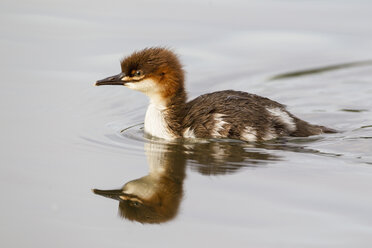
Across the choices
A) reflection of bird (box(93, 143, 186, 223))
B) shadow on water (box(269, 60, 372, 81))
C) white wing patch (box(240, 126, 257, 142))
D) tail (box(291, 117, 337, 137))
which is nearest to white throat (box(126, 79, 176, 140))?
reflection of bird (box(93, 143, 186, 223))

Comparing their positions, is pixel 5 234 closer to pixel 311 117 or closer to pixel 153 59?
pixel 153 59

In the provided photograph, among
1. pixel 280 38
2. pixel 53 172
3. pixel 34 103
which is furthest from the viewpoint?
pixel 280 38

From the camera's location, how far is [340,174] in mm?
6977

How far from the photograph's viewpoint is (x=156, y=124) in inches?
321

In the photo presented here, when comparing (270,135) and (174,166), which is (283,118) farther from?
(174,166)

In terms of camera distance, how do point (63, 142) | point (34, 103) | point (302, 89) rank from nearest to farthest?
point (63, 142), point (34, 103), point (302, 89)

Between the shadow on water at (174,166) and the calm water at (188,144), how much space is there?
0.02 m

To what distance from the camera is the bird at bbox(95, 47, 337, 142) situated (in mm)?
7809

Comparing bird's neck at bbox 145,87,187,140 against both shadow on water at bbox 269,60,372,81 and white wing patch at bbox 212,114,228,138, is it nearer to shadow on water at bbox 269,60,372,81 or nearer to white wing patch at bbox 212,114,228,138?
white wing patch at bbox 212,114,228,138

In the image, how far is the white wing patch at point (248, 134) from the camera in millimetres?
7785

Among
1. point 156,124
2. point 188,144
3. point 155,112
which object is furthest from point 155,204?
point 155,112

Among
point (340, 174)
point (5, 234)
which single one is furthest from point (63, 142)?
point (340, 174)

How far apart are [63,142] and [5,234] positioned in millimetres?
2176

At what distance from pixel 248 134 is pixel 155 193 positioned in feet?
5.24
